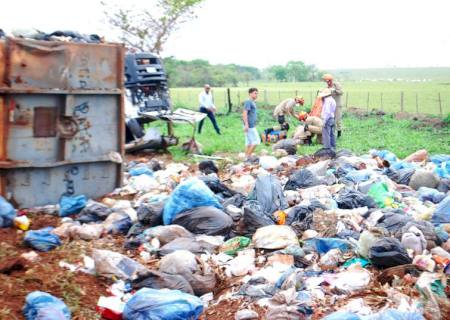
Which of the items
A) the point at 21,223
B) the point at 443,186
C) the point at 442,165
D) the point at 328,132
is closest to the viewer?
the point at 21,223

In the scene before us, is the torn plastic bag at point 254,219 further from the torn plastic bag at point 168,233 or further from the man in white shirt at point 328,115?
the man in white shirt at point 328,115

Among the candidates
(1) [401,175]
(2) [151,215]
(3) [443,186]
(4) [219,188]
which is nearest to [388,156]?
(1) [401,175]

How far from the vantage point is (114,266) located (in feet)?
17.7

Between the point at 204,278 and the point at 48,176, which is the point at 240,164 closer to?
the point at 48,176

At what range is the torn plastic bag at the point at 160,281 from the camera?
197 inches

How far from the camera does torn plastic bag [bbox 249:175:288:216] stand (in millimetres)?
7125

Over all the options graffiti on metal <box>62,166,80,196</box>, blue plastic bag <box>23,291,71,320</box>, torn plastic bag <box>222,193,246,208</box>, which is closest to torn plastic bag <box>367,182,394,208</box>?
torn plastic bag <box>222,193,246,208</box>

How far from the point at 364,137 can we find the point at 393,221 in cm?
1039

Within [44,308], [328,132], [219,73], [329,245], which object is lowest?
[44,308]

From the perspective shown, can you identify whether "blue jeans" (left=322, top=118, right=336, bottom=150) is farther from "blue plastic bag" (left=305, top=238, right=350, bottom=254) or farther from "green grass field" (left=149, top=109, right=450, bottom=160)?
"blue plastic bag" (left=305, top=238, right=350, bottom=254)

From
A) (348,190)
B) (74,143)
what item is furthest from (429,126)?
(74,143)

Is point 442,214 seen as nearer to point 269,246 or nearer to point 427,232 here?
point 427,232

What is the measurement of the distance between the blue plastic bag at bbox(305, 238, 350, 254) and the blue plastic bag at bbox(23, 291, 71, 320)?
2566mm

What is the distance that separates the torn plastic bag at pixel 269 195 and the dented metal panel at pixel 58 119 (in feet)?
6.48
